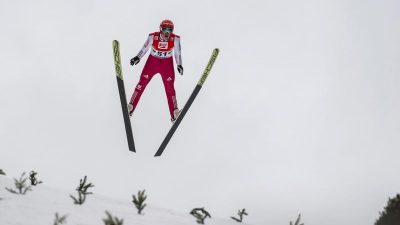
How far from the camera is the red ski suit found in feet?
29.0

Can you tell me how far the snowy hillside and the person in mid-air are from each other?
3962 mm

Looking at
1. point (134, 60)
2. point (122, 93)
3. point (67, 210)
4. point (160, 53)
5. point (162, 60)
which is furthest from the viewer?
point (162, 60)

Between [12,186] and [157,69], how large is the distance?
4.70 meters

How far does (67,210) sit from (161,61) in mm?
5268

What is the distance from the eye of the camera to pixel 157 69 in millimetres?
9164

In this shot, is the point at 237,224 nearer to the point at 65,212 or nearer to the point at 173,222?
the point at 173,222

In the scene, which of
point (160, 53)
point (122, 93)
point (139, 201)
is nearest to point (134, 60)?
point (160, 53)

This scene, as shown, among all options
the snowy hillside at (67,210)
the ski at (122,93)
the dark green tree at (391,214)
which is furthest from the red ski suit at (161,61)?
the dark green tree at (391,214)

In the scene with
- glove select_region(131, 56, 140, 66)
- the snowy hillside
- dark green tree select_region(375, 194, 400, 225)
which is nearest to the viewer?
the snowy hillside

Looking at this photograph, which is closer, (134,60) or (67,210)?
(67,210)

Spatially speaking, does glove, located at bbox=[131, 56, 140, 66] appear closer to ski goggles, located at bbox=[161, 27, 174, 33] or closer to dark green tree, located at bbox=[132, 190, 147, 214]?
ski goggles, located at bbox=[161, 27, 174, 33]

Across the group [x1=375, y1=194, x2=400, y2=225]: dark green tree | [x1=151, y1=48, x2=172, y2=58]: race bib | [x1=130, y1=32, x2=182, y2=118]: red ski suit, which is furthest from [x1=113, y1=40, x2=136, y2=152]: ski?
[x1=375, y1=194, x2=400, y2=225]: dark green tree

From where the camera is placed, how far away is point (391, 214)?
5.33 m

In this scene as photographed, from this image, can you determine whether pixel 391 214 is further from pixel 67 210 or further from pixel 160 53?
pixel 160 53
